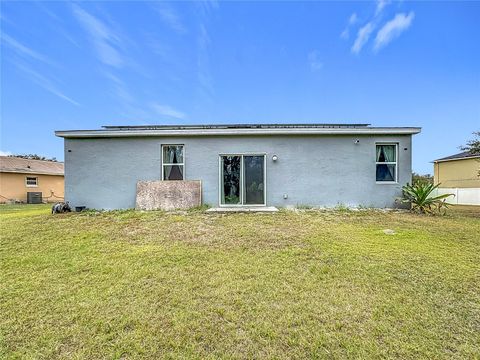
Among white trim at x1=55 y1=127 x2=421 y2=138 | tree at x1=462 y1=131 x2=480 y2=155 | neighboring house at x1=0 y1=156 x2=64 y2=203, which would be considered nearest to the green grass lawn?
white trim at x1=55 y1=127 x2=421 y2=138

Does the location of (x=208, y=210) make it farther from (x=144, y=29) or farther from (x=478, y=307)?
(x=144, y=29)

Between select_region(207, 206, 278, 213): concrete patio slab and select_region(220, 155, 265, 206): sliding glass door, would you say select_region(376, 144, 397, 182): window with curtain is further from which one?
select_region(220, 155, 265, 206): sliding glass door

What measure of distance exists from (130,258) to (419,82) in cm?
1753

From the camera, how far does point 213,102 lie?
19656 mm

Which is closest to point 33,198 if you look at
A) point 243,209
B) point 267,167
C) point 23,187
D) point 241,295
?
point 23,187

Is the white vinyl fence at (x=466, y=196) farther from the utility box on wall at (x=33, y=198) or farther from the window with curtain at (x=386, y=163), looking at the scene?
the utility box on wall at (x=33, y=198)

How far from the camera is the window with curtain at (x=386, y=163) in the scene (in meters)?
10.4

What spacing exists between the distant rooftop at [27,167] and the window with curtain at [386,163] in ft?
92.2

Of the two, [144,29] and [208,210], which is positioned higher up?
[144,29]

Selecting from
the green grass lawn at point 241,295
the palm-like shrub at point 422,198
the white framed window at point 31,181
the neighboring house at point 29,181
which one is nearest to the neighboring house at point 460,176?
the palm-like shrub at point 422,198

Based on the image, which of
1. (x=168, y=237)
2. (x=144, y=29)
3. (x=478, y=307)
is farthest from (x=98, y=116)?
(x=478, y=307)

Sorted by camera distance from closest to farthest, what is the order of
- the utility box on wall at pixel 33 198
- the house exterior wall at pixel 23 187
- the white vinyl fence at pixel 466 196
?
the white vinyl fence at pixel 466 196
the house exterior wall at pixel 23 187
the utility box on wall at pixel 33 198

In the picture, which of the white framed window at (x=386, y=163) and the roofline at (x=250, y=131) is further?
the white framed window at (x=386, y=163)

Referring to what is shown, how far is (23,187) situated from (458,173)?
3785 centimetres
